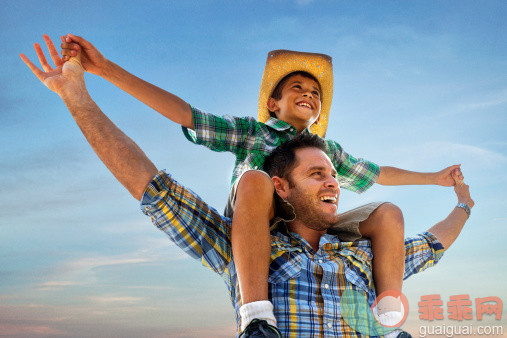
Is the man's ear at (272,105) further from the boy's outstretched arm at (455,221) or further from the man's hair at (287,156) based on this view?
the boy's outstretched arm at (455,221)

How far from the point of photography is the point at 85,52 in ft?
10.7

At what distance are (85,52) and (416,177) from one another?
126 inches

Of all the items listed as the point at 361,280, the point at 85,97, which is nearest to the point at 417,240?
the point at 361,280

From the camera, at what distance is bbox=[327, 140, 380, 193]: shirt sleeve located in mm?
4312

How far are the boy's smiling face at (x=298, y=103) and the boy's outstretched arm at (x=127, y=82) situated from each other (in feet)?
3.04

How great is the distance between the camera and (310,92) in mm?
4312

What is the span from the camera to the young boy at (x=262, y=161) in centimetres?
259

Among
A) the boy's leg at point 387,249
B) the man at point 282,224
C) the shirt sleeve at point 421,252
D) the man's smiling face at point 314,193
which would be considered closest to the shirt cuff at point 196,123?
the man at point 282,224

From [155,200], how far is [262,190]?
0.57 meters

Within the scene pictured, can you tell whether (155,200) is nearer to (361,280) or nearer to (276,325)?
(276,325)

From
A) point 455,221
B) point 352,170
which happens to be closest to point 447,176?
point 455,221

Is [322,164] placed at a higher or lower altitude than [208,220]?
higher

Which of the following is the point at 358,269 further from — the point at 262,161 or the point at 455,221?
the point at 455,221

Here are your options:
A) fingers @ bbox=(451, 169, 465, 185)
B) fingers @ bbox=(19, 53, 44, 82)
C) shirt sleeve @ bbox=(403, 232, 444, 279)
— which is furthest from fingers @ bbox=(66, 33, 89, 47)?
fingers @ bbox=(451, 169, 465, 185)
